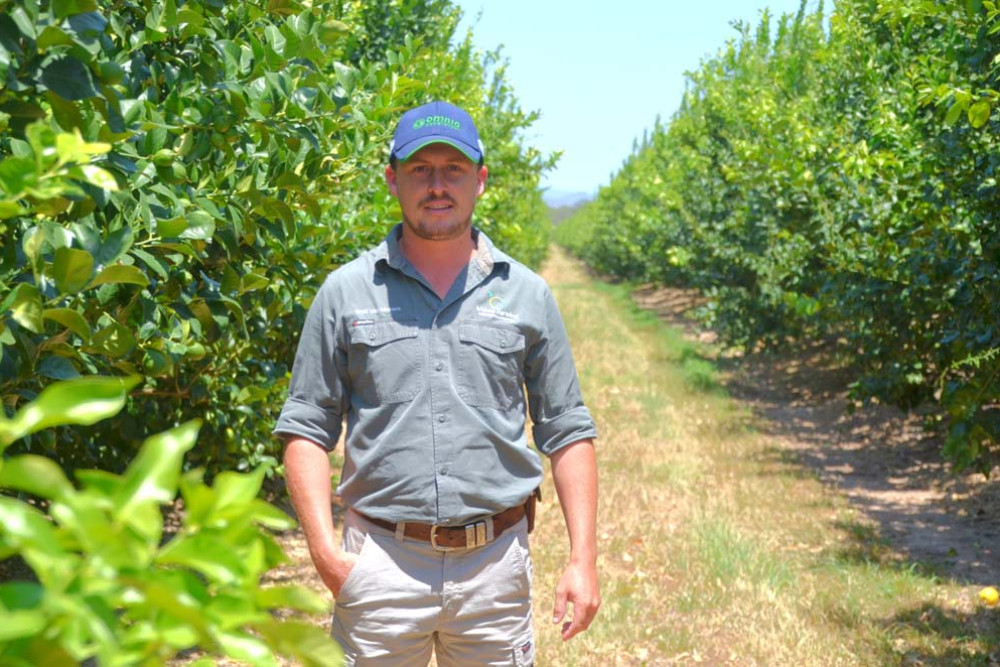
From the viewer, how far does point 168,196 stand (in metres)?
2.95

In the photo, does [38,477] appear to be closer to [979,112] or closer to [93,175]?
[93,175]

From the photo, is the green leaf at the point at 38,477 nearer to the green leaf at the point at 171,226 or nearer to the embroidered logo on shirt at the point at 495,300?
the green leaf at the point at 171,226

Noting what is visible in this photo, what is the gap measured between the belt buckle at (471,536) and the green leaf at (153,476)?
2.17 m

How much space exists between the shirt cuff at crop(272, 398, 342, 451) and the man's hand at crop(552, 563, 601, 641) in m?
0.72

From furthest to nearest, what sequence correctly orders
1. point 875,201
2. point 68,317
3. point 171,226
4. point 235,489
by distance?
point 875,201, point 171,226, point 68,317, point 235,489

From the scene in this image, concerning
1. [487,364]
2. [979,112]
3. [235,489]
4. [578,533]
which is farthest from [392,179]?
[235,489]

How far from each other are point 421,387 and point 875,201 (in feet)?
20.8

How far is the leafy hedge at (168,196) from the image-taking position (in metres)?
1.90

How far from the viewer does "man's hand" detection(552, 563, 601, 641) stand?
2889 millimetres

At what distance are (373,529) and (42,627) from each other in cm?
225

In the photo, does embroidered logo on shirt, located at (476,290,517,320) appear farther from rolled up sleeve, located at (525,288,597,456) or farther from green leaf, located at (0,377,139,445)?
green leaf, located at (0,377,139,445)

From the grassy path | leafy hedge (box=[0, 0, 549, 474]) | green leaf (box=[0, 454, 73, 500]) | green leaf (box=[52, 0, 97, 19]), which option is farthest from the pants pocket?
the grassy path

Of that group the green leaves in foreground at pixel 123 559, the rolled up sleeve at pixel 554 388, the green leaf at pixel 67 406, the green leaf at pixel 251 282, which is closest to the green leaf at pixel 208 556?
the green leaves in foreground at pixel 123 559

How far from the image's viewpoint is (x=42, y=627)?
70cm
